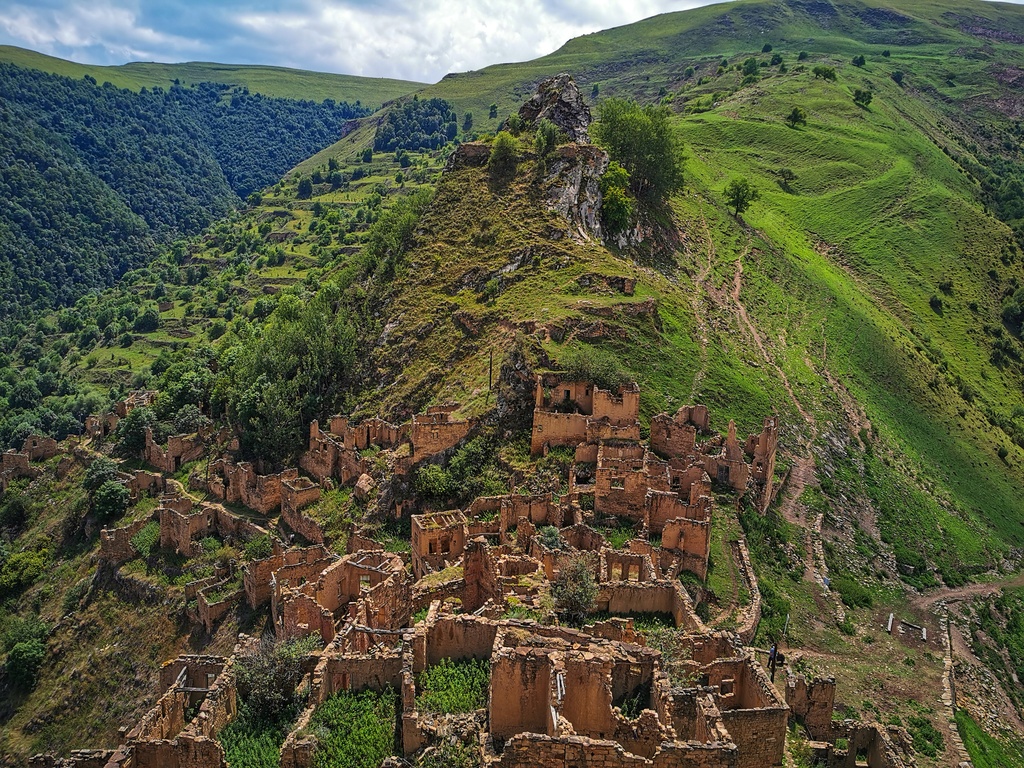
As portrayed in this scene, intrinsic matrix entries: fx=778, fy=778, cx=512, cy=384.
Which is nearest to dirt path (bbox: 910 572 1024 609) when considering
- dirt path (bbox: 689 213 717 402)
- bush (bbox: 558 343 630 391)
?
dirt path (bbox: 689 213 717 402)

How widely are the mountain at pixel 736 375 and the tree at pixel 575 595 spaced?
10.6m

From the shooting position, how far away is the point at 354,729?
1934cm

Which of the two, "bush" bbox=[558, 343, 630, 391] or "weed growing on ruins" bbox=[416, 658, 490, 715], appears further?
"bush" bbox=[558, 343, 630, 391]

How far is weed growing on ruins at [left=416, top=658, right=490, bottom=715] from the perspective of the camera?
63.4 ft

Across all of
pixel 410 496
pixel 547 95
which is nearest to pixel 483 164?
pixel 547 95

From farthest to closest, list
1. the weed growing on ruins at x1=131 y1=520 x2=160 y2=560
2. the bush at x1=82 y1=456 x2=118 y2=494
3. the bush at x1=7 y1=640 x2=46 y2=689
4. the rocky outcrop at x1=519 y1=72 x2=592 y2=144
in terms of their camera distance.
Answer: the rocky outcrop at x1=519 y1=72 x2=592 y2=144 < the bush at x1=82 y1=456 x2=118 y2=494 < the weed growing on ruins at x1=131 y1=520 x2=160 y2=560 < the bush at x1=7 y1=640 x2=46 y2=689

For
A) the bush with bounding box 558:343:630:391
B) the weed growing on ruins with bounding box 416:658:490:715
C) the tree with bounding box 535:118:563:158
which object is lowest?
the bush with bounding box 558:343:630:391

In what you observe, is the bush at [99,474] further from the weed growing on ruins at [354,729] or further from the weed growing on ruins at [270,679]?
the weed growing on ruins at [354,729]

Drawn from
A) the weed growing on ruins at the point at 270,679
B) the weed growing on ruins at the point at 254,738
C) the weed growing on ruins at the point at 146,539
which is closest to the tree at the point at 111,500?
the weed growing on ruins at the point at 146,539

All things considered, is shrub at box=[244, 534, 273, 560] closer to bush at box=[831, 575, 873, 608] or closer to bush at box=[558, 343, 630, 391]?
bush at box=[558, 343, 630, 391]

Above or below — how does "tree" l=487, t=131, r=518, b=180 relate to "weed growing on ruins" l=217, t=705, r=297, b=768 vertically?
above

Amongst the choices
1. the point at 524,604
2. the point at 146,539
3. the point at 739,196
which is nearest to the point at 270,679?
the point at 524,604

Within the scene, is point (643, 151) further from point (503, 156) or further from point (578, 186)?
point (503, 156)

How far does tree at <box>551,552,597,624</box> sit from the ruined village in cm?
46
